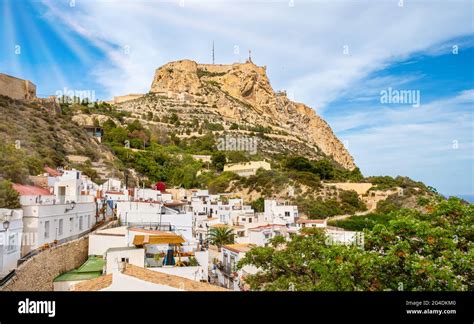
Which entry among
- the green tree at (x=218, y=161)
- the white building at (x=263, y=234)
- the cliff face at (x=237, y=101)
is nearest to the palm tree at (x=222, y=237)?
the white building at (x=263, y=234)

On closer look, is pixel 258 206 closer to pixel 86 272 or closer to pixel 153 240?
pixel 153 240

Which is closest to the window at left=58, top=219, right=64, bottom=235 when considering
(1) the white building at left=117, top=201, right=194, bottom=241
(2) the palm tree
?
(1) the white building at left=117, top=201, right=194, bottom=241

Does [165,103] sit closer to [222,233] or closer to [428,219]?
[222,233]

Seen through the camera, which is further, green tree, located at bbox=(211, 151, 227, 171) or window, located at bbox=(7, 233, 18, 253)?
green tree, located at bbox=(211, 151, 227, 171)

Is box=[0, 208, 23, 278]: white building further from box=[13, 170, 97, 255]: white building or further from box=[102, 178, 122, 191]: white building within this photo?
box=[102, 178, 122, 191]: white building

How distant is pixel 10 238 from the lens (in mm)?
4961

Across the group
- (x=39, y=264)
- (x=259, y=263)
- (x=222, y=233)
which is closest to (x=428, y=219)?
(x=259, y=263)

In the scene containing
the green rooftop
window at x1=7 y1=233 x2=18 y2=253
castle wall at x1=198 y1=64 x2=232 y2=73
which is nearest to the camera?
window at x1=7 y1=233 x2=18 y2=253

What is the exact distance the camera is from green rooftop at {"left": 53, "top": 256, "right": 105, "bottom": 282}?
564 centimetres

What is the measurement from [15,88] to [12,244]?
64.1 ft

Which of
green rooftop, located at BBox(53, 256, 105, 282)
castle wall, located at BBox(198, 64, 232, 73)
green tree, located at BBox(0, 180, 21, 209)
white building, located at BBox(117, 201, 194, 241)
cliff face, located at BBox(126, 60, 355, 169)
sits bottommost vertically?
green rooftop, located at BBox(53, 256, 105, 282)

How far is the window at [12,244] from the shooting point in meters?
4.87

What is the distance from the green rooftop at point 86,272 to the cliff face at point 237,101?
40717 mm
